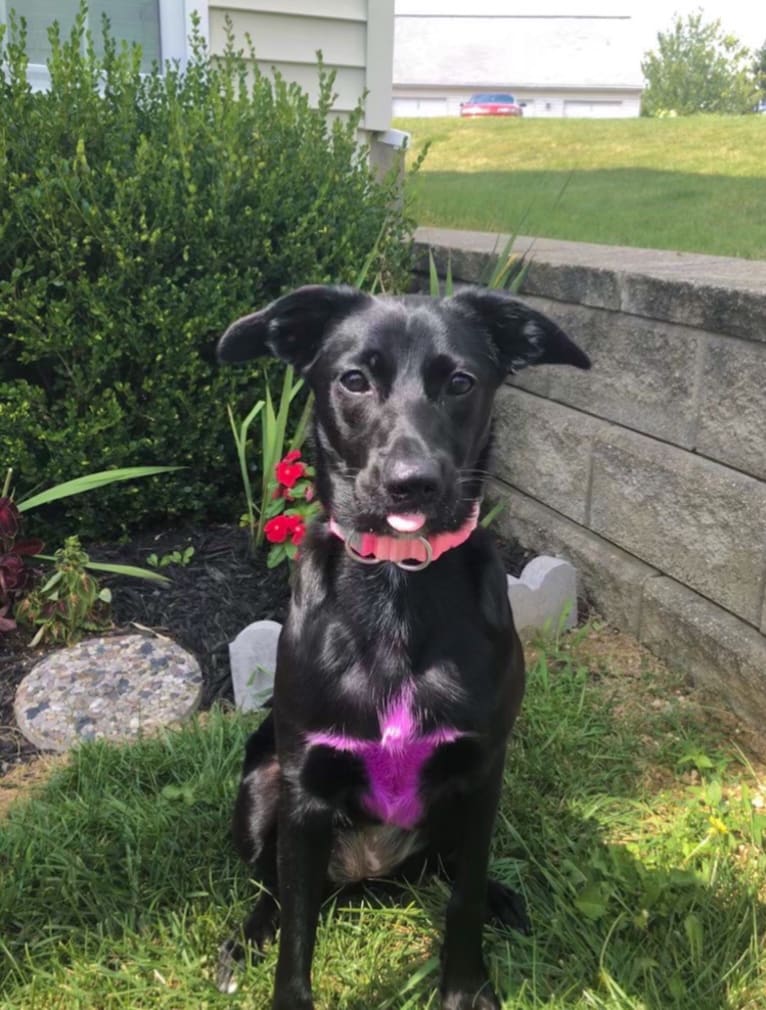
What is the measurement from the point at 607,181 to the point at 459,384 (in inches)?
310

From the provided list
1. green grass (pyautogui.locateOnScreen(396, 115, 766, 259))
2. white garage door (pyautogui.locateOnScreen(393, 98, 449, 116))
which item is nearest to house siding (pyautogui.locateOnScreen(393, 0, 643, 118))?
white garage door (pyautogui.locateOnScreen(393, 98, 449, 116))

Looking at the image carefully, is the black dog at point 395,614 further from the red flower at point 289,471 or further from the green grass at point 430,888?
the red flower at point 289,471

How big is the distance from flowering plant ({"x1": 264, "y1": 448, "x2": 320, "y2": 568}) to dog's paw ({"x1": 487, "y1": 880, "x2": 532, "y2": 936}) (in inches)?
53.8

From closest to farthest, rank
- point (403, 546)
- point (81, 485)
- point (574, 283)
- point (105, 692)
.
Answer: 1. point (403, 546)
2. point (105, 692)
3. point (81, 485)
4. point (574, 283)

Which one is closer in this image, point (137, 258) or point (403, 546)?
point (403, 546)

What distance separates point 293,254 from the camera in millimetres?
3795

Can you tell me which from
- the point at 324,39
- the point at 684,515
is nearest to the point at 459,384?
the point at 684,515

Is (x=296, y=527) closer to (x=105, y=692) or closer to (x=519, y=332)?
(x=105, y=692)

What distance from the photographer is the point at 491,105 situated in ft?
171

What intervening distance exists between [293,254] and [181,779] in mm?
2141

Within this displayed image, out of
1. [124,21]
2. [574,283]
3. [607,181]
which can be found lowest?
[574,283]

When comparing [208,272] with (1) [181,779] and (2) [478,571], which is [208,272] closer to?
(1) [181,779]

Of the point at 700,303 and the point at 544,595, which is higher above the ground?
the point at 700,303

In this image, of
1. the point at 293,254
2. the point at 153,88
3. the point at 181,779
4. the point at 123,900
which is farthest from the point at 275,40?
the point at 123,900
